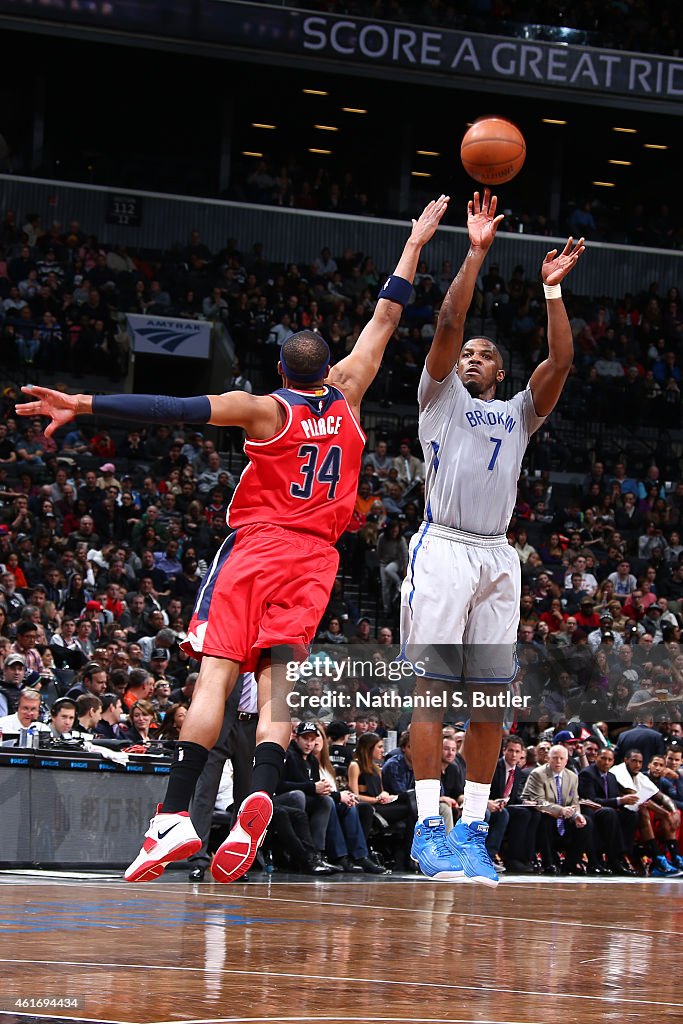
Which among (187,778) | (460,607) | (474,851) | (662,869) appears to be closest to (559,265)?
(460,607)

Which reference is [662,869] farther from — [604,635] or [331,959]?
[331,959]

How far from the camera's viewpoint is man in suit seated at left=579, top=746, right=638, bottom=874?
14.8 m

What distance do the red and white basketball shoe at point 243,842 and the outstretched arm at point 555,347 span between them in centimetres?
269

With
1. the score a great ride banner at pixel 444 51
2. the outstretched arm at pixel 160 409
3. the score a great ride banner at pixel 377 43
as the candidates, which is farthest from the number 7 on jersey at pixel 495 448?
the score a great ride banner at pixel 444 51

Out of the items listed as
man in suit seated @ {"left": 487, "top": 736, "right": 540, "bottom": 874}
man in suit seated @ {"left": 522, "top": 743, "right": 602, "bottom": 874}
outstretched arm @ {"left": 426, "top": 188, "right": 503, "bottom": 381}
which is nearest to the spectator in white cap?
man in suit seated @ {"left": 522, "top": 743, "right": 602, "bottom": 874}

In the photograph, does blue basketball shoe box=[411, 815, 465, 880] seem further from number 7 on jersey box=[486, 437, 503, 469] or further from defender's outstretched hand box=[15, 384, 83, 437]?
defender's outstretched hand box=[15, 384, 83, 437]

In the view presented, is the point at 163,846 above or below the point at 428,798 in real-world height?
above

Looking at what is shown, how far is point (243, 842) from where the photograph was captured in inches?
209

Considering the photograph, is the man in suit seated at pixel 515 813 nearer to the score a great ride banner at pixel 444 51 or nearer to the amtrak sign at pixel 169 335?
the amtrak sign at pixel 169 335

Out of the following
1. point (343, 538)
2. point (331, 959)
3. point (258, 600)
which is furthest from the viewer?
point (343, 538)

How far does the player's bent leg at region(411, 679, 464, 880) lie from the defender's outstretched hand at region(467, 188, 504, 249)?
2.15 metres

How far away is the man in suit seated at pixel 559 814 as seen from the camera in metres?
14.2

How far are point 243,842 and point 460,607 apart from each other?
197cm

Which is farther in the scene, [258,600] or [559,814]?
[559,814]
